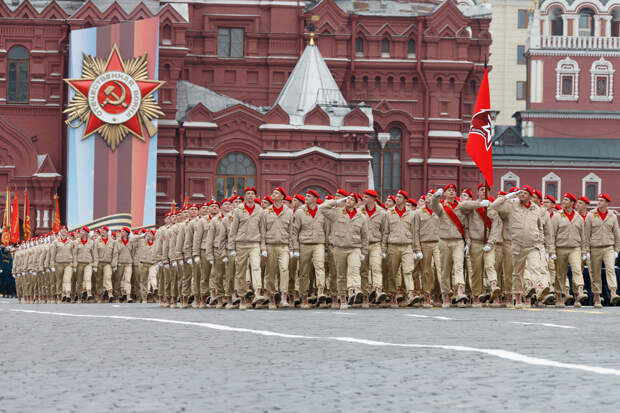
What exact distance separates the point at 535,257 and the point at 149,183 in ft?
90.3

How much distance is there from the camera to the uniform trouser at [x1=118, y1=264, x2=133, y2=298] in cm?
2803

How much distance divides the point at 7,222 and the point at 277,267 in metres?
26.1

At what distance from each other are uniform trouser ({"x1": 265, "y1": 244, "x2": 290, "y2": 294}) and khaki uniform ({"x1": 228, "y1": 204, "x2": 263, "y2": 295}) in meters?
0.15

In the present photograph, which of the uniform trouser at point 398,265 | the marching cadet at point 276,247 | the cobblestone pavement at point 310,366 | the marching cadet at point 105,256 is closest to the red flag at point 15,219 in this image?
the marching cadet at point 105,256

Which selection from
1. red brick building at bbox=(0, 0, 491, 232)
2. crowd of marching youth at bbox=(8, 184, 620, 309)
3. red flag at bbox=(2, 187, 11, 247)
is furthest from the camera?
red brick building at bbox=(0, 0, 491, 232)

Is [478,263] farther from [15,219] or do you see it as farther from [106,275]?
[15,219]

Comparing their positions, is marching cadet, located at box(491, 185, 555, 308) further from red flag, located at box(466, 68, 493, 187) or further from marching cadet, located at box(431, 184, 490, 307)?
red flag, located at box(466, 68, 493, 187)

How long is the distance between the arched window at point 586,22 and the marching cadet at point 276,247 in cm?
4857

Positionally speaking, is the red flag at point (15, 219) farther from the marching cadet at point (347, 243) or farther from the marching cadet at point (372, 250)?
the marching cadet at point (347, 243)

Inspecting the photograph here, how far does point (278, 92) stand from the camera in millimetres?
47781

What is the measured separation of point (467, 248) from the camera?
1808 centimetres

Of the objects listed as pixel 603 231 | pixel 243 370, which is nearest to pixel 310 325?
pixel 243 370

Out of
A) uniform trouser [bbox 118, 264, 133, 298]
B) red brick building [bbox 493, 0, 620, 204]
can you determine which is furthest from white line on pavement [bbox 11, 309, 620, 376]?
red brick building [bbox 493, 0, 620, 204]

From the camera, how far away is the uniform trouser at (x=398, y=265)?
18.2 meters
